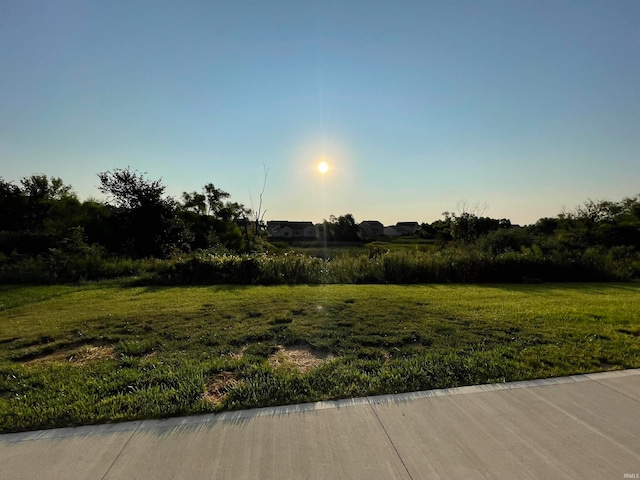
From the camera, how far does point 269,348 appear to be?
12.4 ft

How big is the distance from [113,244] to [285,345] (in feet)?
40.3

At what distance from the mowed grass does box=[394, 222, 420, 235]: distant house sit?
63.2 metres

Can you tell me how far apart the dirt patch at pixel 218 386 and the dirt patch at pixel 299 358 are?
46 centimetres

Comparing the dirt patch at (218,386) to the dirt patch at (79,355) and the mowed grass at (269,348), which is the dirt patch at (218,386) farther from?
the dirt patch at (79,355)

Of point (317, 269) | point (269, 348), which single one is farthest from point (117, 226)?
point (269, 348)

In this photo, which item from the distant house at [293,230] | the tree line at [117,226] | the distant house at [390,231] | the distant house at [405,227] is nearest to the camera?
the tree line at [117,226]

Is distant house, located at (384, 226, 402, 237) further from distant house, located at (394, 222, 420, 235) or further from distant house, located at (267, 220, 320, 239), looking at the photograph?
distant house, located at (267, 220, 320, 239)

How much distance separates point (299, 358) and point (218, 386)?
36.7 inches

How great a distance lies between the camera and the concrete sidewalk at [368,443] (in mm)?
1899

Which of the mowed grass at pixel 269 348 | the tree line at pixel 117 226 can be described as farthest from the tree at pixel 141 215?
the mowed grass at pixel 269 348

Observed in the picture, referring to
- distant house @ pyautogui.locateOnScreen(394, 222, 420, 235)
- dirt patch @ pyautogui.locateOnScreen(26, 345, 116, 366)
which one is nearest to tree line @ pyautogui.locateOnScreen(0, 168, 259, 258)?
dirt patch @ pyautogui.locateOnScreen(26, 345, 116, 366)

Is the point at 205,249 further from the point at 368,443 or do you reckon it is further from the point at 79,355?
the point at 368,443

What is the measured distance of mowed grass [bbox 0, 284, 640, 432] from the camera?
2717mm

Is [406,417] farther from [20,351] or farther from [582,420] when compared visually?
[20,351]
